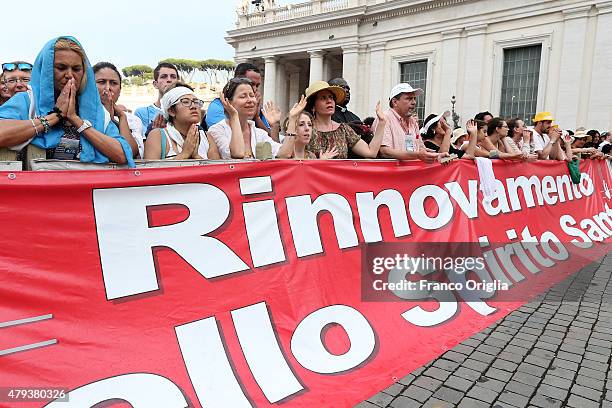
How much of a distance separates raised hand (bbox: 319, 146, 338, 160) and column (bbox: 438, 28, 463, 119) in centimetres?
2691

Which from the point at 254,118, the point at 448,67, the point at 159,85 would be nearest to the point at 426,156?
the point at 254,118

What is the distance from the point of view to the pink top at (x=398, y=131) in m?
4.57

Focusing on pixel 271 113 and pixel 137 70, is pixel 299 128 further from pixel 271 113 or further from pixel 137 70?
pixel 137 70

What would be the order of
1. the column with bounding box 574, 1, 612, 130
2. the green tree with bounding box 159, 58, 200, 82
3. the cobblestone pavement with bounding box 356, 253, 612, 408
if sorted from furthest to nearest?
the green tree with bounding box 159, 58, 200, 82 → the column with bounding box 574, 1, 612, 130 → the cobblestone pavement with bounding box 356, 253, 612, 408

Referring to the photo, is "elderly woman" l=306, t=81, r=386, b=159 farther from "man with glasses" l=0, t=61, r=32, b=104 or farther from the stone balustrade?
the stone balustrade

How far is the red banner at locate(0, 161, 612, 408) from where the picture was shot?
205 centimetres

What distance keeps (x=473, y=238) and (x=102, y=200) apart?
12.0ft

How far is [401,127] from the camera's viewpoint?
4.76 meters

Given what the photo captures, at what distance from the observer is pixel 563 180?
6773 mm

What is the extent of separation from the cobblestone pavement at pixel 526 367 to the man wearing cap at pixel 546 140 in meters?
3.26

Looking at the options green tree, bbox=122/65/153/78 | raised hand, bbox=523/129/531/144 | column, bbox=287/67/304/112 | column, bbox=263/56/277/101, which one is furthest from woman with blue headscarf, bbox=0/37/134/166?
green tree, bbox=122/65/153/78

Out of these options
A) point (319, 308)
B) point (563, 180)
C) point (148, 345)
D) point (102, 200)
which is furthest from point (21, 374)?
point (563, 180)

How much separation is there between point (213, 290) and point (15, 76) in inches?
114

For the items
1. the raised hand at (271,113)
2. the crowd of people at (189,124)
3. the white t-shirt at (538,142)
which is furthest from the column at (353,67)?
the raised hand at (271,113)
